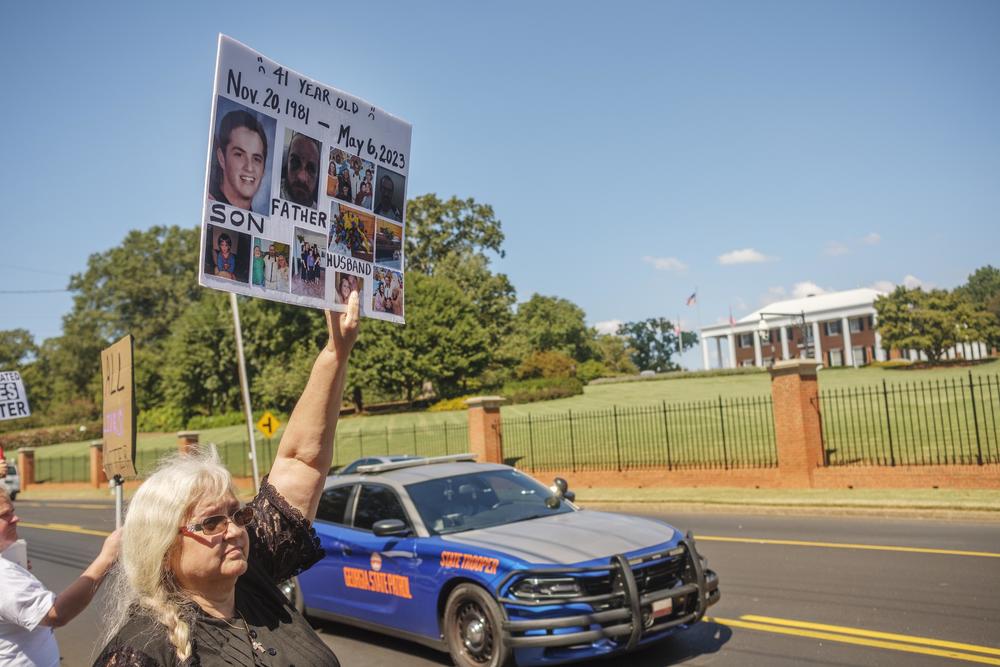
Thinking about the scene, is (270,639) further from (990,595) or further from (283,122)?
(990,595)

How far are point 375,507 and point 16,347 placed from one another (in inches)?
4074

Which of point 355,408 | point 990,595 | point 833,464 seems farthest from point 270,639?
point 355,408

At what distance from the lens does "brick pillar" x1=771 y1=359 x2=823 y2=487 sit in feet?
65.3

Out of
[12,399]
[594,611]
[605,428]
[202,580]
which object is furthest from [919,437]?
[202,580]

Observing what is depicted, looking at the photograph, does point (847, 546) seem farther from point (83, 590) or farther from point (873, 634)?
point (83, 590)

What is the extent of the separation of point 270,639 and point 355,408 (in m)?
60.7

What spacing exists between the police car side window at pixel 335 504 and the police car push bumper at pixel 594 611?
2.56 m

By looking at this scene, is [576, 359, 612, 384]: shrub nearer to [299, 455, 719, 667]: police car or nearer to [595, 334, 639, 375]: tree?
[595, 334, 639, 375]: tree

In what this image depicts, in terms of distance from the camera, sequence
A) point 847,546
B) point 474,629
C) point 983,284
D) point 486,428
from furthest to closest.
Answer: point 983,284, point 486,428, point 847,546, point 474,629

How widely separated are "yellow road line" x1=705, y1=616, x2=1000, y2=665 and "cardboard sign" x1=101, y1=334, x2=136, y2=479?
5.41 m

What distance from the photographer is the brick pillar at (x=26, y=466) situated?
48469mm

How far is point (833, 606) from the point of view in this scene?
829cm

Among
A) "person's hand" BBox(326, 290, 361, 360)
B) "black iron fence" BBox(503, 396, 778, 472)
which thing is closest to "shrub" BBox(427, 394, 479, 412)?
"black iron fence" BBox(503, 396, 778, 472)

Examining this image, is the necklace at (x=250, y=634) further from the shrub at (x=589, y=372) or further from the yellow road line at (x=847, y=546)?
the shrub at (x=589, y=372)
